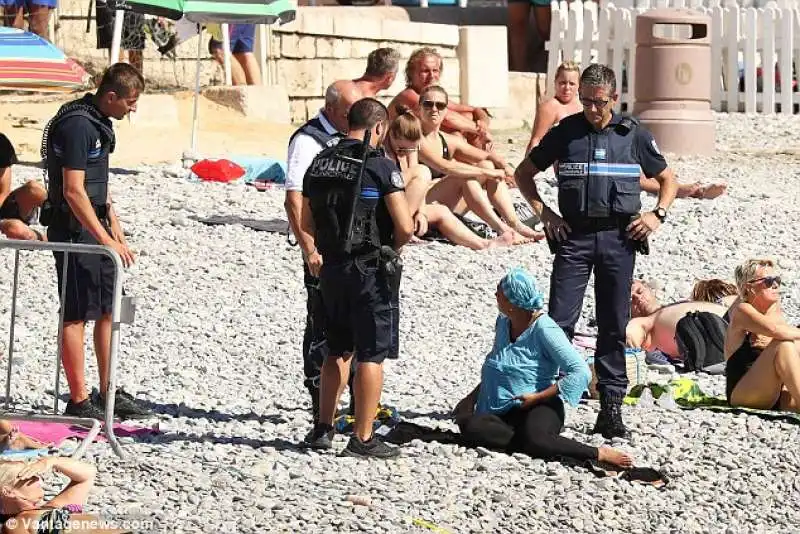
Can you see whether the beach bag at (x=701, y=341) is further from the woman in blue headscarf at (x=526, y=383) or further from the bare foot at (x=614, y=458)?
the bare foot at (x=614, y=458)

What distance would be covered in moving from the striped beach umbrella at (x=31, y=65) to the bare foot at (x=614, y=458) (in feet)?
15.6

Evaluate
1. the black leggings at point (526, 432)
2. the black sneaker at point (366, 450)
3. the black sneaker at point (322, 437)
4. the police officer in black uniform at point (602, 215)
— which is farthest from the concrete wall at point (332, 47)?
the black sneaker at point (366, 450)

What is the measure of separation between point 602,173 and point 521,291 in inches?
27.2

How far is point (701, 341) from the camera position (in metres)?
11.0

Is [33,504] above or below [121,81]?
below

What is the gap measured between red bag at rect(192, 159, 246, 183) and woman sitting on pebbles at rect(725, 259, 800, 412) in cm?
652

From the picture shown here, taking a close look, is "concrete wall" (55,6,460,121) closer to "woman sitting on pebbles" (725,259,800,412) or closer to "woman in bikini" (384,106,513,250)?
"woman in bikini" (384,106,513,250)

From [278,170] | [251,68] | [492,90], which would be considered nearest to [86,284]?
Result: [278,170]

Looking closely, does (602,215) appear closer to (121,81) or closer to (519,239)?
(121,81)

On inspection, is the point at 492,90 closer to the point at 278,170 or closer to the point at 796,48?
the point at 796,48

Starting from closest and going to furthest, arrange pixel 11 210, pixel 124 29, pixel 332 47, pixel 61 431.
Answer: pixel 61 431
pixel 11 210
pixel 124 29
pixel 332 47

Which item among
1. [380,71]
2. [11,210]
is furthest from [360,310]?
[11,210]

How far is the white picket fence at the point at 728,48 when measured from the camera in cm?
2192

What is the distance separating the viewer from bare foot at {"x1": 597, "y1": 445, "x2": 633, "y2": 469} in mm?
8266
